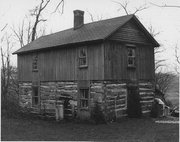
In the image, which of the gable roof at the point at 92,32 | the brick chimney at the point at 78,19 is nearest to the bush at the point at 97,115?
the gable roof at the point at 92,32

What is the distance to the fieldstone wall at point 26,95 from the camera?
96.7ft

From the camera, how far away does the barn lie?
22516mm

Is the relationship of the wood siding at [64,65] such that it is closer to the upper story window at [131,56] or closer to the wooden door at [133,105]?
the upper story window at [131,56]

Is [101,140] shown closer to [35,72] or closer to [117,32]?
[117,32]

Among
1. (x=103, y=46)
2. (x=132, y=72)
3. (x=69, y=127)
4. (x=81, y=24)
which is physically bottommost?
(x=69, y=127)

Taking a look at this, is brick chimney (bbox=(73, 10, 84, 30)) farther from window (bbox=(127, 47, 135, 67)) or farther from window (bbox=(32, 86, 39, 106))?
window (bbox=(32, 86, 39, 106))

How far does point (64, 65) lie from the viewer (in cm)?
2539

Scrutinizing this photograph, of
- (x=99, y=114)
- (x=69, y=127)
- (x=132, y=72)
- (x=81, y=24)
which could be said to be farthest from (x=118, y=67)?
(x=81, y=24)

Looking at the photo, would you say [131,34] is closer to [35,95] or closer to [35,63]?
[35,63]

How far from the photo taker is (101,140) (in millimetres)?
16156

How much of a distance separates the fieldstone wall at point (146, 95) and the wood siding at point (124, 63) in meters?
0.55

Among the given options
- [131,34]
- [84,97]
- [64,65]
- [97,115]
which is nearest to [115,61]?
[131,34]

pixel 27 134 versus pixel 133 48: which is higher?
pixel 133 48

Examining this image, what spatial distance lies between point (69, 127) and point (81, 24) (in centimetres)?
1067
